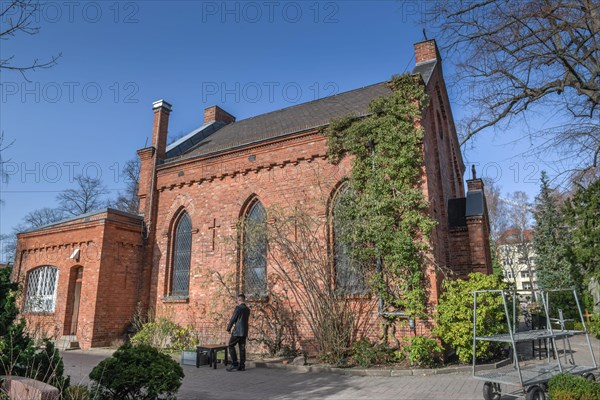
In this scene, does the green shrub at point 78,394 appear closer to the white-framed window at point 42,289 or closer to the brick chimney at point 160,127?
the white-framed window at point 42,289

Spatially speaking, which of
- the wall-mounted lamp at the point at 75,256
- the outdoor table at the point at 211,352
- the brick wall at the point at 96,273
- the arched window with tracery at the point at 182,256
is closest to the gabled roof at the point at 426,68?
the arched window with tracery at the point at 182,256

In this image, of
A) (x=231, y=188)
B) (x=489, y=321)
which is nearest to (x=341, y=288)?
(x=489, y=321)

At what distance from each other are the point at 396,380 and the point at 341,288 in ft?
9.94

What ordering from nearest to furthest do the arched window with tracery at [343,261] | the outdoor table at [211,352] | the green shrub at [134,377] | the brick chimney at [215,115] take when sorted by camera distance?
the green shrub at [134,377]
the outdoor table at [211,352]
the arched window with tracery at [343,261]
the brick chimney at [215,115]

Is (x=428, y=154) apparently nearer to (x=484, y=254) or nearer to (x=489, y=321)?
(x=484, y=254)

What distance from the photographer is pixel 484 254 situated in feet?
40.3

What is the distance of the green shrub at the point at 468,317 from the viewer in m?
9.27

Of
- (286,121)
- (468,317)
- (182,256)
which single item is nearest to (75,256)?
(182,256)

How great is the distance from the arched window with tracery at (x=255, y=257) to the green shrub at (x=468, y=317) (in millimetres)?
5465

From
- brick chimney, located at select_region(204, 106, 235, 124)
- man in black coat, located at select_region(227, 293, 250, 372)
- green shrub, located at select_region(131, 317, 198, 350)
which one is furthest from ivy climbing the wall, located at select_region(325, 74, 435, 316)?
brick chimney, located at select_region(204, 106, 235, 124)

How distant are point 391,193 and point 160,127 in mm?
11532

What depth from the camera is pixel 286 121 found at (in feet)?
55.8

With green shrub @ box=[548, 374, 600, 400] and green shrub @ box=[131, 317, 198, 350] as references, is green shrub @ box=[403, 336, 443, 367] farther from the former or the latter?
green shrub @ box=[131, 317, 198, 350]

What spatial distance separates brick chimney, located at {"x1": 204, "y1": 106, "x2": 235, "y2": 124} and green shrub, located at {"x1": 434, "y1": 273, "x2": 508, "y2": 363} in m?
16.9
